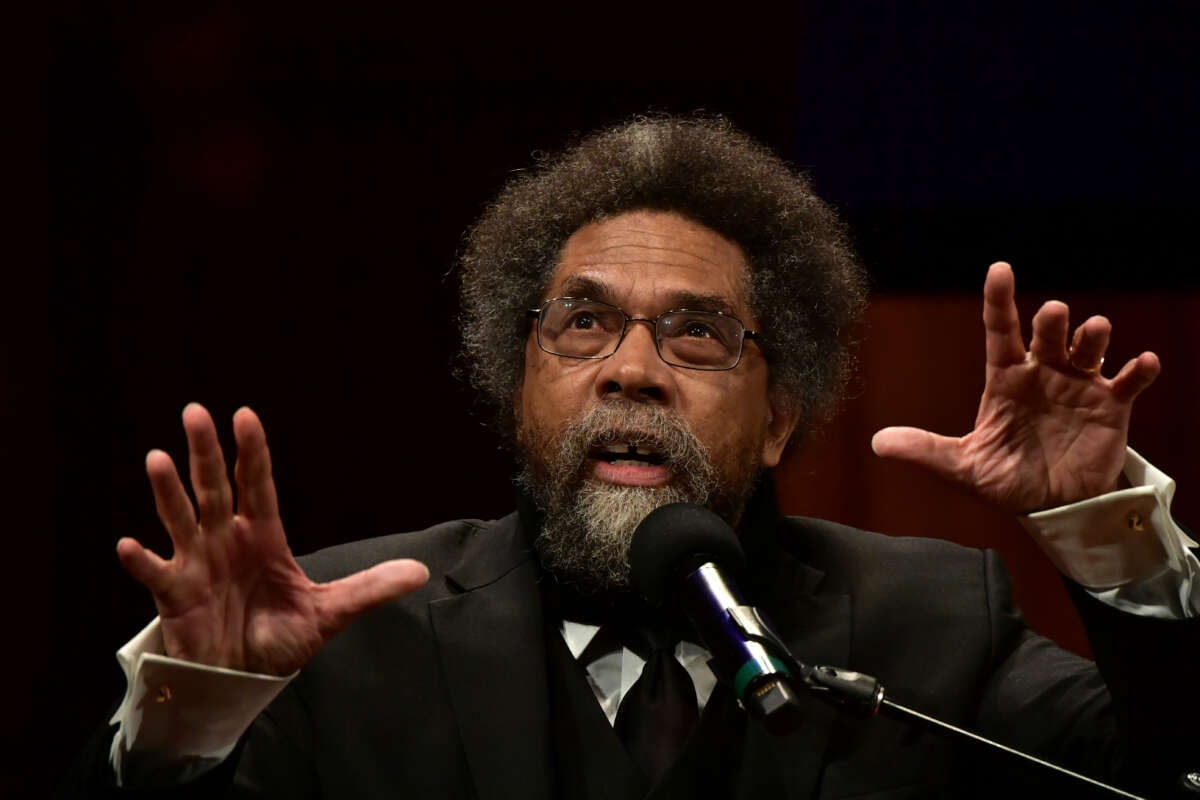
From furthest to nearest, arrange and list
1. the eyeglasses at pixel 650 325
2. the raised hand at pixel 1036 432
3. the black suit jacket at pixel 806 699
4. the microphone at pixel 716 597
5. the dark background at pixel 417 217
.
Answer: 1. the dark background at pixel 417 217
2. the eyeglasses at pixel 650 325
3. the black suit jacket at pixel 806 699
4. the raised hand at pixel 1036 432
5. the microphone at pixel 716 597

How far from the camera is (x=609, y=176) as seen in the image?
229 cm

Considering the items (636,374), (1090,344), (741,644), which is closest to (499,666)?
(636,374)

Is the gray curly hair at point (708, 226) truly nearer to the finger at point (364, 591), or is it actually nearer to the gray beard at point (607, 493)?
the gray beard at point (607, 493)

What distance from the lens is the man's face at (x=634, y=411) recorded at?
6.41 feet

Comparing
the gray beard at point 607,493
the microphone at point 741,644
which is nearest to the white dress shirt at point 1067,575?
the microphone at point 741,644

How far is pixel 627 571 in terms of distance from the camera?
1942 mm

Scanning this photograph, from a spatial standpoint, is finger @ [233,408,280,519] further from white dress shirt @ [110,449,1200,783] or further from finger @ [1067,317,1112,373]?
finger @ [1067,317,1112,373]

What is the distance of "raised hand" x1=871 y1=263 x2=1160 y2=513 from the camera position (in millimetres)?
1573

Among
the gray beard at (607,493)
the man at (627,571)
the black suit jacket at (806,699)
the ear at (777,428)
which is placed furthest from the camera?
the ear at (777,428)

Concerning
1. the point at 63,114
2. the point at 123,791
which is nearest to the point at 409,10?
the point at 63,114

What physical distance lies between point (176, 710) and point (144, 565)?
0.18 m

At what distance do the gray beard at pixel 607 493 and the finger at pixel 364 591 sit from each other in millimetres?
497

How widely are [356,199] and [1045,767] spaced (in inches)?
83.1

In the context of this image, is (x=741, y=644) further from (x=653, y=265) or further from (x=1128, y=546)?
(x=653, y=265)
